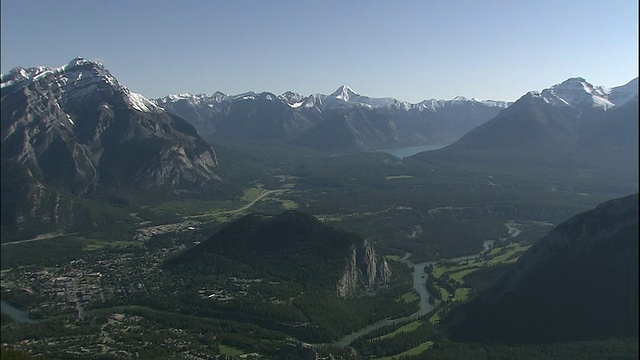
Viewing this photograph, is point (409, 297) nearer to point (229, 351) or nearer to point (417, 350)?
point (417, 350)

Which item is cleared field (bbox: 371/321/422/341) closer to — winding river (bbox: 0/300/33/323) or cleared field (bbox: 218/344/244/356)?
cleared field (bbox: 218/344/244/356)

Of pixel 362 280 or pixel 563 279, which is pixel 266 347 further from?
pixel 563 279

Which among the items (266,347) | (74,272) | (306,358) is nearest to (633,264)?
(306,358)

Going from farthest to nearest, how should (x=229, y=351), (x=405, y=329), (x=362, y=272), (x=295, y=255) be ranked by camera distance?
(x=295, y=255)
(x=362, y=272)
(x=405, y=329)
(x=229, y=351)

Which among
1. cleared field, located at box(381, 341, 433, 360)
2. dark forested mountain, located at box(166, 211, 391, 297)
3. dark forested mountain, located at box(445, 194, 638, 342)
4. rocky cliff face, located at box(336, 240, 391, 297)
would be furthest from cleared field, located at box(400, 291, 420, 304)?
cleared field, located at box(381, 341, 433, 360)

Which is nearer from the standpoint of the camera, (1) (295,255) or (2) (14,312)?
(2) (14,312)

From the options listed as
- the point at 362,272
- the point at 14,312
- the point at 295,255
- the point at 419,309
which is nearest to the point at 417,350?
the point at 419,309

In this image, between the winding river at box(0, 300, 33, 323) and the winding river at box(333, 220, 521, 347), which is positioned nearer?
the winding river at box(0, 300, 33, 323)
